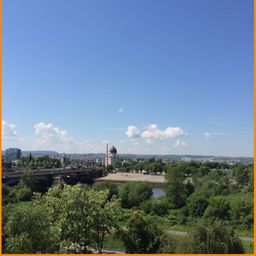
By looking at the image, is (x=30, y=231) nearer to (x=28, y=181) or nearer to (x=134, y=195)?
(x=134, y=195)

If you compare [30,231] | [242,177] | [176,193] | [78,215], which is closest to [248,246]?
[78,215]

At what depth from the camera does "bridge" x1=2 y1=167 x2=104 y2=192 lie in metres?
58.6

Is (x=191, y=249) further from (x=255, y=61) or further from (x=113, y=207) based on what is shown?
(x=255, y=61)

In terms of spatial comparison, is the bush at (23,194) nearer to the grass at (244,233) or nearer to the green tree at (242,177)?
the grass at (244,233)

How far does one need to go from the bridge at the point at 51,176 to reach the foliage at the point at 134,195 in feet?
63.3

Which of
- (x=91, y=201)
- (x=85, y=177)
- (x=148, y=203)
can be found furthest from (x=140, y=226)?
(x=85, y=177)

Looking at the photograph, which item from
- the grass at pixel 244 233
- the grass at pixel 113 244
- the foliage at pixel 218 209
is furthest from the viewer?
the foliage at pixel 218 209

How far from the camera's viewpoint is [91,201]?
1914 cm

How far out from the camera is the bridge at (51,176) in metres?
58.6

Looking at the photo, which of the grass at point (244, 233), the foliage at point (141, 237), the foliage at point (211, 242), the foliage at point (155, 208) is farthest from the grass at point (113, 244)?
the foliage at point (155, 208)

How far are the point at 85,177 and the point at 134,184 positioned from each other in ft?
132

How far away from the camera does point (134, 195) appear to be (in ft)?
152

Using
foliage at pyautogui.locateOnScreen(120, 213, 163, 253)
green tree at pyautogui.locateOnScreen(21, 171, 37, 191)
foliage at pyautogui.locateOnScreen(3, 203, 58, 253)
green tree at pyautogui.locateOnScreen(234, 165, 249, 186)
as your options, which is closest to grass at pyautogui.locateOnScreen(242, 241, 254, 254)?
foliage at pyautogui.locateOnScreen(120, 213, 163, 253)

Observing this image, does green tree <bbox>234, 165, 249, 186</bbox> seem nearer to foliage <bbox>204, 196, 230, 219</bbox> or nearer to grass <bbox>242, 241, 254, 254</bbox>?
foliage <bbox>204, 196, 230, 219</bbox>
